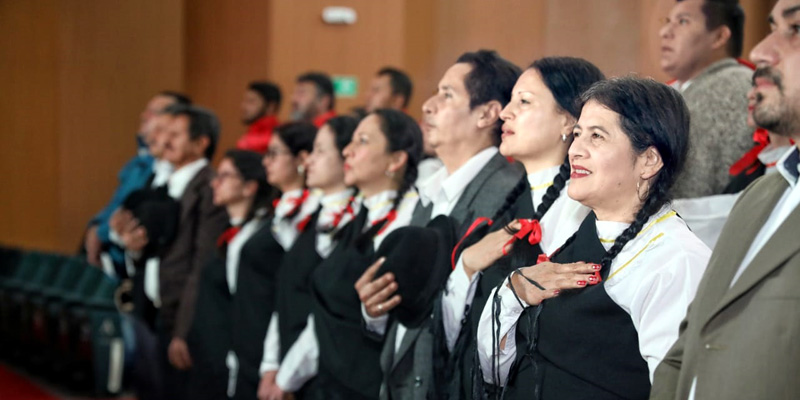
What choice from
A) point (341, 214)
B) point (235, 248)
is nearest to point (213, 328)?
point (235, 248)

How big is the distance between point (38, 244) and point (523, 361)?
19.8ft

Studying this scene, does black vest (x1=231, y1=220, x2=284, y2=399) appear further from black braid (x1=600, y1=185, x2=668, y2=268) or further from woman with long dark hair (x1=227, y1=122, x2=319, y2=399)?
black braid (x1=600, y1=185, x2=668, y2=268)

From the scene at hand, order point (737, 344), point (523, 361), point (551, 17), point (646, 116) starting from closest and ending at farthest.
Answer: point (737, 344) < point (646, 116) < point (523, 361) < point (551, 17)

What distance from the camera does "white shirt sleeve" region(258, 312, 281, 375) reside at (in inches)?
139

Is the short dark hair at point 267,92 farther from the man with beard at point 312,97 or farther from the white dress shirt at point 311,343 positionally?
the white dress shirt at point 311,343

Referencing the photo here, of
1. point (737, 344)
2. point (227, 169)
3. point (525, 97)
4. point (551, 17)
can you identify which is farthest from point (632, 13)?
point (737, 344)

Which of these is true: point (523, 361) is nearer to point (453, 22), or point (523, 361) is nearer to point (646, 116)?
point (646, 116)

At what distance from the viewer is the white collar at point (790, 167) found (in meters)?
1.63

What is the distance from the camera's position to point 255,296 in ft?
12.1

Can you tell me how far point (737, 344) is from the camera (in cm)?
153

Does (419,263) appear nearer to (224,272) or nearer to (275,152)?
(275,152)

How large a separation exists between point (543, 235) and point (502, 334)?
0.82 feet

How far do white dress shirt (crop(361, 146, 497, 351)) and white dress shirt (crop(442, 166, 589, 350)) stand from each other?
A: 0.81ft

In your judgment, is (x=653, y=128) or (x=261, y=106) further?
(x=261, y=106)
